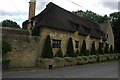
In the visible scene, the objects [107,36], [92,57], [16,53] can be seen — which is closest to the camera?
[16,53]

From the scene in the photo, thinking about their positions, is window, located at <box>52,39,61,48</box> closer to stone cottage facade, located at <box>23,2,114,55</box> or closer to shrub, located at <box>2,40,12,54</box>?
stone cottage facade, located at <box>23,2,114,55</box>

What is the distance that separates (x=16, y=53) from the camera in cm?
1752

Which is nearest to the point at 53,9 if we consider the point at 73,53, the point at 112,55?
the point at 73,53

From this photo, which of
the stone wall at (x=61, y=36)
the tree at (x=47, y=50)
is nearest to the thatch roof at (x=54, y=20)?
the stone wall at (x=61, y=36)

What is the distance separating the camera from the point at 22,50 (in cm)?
1812

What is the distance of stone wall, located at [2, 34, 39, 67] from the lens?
56.6 feet

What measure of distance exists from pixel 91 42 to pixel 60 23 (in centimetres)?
1020

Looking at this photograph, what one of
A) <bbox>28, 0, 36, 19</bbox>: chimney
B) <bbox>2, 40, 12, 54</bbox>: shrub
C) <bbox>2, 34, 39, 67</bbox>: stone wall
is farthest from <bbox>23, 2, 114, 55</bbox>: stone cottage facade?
<bbox>2, 40, 12, 54</bbox>: shrub

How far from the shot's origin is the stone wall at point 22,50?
56.6 ft

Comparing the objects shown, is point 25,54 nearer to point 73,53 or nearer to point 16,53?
point 16,53

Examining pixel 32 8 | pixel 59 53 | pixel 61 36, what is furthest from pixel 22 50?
pixel 32 8

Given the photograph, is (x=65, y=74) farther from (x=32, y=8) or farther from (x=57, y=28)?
(x=32, y=8)

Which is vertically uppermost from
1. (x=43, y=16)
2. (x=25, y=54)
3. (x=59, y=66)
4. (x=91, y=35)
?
(x=43, y=16)

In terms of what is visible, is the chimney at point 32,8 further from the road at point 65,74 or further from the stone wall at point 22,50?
the road at point 65,74
